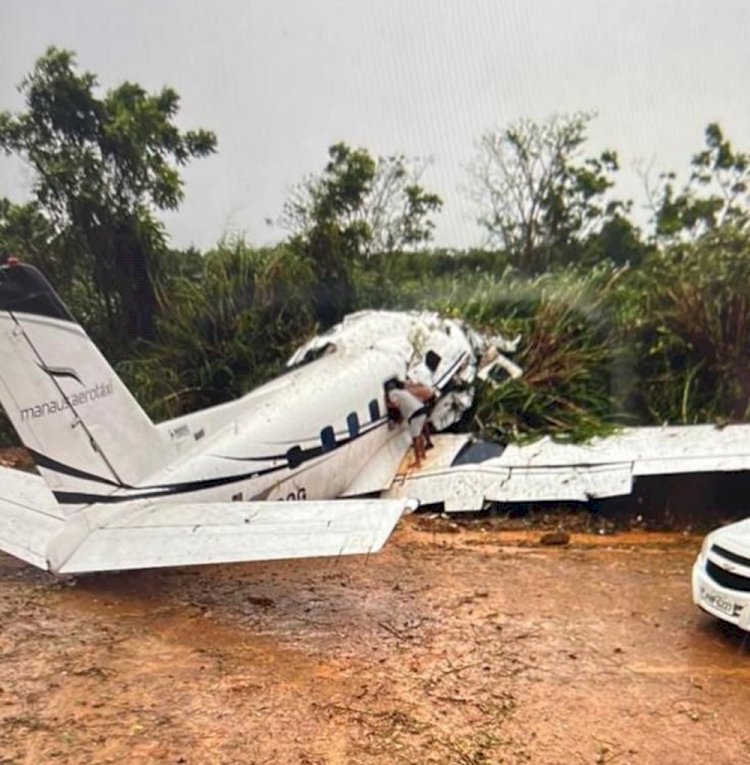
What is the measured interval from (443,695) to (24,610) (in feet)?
10.9

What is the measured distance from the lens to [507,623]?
5.98m

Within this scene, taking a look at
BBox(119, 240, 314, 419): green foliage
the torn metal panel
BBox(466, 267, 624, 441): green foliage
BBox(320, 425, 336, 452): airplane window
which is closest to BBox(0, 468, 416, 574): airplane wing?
BBox(320, 425, 336, 452): airplane window

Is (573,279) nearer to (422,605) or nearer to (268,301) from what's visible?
(268,301)

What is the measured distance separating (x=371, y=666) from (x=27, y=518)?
3171 millimetres

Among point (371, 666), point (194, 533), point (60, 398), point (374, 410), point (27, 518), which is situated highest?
point (60, 398)

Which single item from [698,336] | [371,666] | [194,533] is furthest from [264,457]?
[698,336]

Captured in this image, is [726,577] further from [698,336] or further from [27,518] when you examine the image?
[698,336]

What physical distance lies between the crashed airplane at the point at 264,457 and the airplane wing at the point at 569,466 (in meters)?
0.02

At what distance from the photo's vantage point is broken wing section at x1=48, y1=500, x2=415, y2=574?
5.21 m

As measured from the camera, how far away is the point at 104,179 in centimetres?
1508

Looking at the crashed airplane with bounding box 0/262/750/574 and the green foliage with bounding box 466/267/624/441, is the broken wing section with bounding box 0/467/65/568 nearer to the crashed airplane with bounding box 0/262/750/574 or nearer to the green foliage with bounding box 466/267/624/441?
the crashed airplane with bounding box 0/262/750/574

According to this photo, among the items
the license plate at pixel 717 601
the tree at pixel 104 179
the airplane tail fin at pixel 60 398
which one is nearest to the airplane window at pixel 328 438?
the airplane tail fin at pixel 60 398

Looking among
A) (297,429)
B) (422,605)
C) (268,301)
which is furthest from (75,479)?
(268,301)

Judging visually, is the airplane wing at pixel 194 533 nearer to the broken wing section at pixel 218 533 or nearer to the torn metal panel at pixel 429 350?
the broken wing section at pixel 218 533
